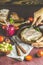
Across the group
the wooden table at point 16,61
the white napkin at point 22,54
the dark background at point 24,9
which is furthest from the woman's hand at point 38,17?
the wooden table at point 16,61

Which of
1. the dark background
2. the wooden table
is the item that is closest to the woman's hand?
A: the dark background

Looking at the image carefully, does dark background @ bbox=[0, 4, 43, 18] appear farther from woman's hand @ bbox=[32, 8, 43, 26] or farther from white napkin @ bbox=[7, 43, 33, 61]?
white napkin @ bbox=[7, 43, 33, 61]

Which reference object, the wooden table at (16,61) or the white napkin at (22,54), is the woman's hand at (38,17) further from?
the wooden table at (16,61)

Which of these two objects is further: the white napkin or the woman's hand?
the woman's hand

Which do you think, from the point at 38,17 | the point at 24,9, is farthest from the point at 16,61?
the point at 24,9

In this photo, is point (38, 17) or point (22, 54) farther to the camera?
point (38, 17)

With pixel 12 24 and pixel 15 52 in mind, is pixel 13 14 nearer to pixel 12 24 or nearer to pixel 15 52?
pixel 12 24

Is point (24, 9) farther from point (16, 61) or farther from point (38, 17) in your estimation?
point (16, 61)

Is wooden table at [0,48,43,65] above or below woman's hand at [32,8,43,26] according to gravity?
below

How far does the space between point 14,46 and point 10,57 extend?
0.15 meters

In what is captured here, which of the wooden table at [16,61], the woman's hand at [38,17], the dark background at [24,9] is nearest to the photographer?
the wooden table at [16,61]

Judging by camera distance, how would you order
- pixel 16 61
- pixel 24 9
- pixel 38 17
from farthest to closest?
1. pixel 24 9
2. pixel 38 17
3. pixel 16 61

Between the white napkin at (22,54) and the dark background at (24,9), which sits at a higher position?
the dark background at (24,9)

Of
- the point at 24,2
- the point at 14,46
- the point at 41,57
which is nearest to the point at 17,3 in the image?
the point at 24,2
